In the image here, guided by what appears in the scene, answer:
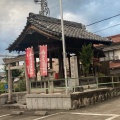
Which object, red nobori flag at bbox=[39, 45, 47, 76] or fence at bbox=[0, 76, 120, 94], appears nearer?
red nobori flag at bbox=[39, 45, 47, 76]

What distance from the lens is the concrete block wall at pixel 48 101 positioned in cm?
1364

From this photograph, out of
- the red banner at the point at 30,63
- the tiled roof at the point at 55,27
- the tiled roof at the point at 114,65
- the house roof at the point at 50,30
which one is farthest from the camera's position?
the tiled roof at the point at 114,65

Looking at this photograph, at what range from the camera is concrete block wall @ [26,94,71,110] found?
1364 cm

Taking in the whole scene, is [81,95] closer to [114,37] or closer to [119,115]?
[119,115]

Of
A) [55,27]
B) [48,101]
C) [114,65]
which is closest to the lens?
[48,101]

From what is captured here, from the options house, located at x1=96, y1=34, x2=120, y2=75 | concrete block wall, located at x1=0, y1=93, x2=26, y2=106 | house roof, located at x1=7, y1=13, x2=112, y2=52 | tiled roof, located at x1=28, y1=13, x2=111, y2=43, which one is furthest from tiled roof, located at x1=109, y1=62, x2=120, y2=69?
concrete block wall, located at x1=0, y1=93, x2=26, y2=106

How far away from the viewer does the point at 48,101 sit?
1443cm

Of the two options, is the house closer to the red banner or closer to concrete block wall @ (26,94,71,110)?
the red banner

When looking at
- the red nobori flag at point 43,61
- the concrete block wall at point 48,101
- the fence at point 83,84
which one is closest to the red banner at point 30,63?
the red nobori flag at point 43,61

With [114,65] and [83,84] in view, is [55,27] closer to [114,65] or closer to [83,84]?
[83,84]

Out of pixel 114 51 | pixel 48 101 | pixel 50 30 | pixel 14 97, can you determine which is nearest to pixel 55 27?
pixel 50 30

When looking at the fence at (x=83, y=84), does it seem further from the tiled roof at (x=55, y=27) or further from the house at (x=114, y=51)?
the house at (x=114, y=51)

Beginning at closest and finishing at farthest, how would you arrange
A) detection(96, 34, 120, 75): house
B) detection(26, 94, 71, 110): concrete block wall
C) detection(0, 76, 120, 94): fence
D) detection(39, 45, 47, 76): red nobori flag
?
detection(26, 94, 71, 110): concrete block wall
detection(39, 45, 47, 76): red nobori flag
detection(0, 76, 120, 94): fence
detection(96, 34, 120, 75): house

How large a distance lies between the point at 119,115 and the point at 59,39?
355 inches
